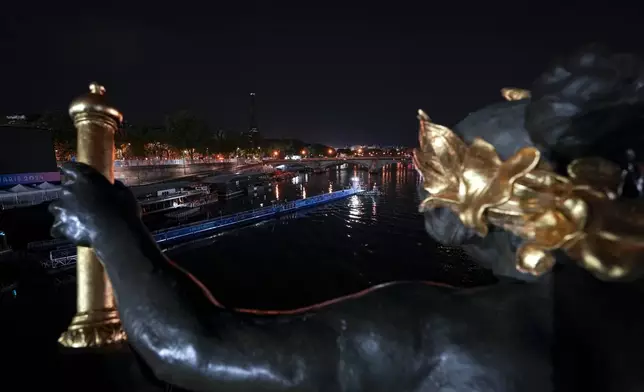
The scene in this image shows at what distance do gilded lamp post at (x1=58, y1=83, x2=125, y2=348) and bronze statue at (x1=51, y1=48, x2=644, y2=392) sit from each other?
2.80 feet

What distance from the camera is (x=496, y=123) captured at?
5.18 feet

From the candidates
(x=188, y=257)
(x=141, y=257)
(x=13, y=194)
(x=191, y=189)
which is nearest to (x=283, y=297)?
(x=188, y=257)

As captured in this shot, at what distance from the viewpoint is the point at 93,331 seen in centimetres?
227

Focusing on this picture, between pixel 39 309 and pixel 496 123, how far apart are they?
18.0 meters

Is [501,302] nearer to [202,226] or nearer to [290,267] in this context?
[290,267]

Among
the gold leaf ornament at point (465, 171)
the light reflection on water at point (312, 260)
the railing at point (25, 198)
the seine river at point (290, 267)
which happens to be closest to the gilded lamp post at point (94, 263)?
the gold leaf ornament at point (465, 171)

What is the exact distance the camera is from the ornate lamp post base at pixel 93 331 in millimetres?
2260

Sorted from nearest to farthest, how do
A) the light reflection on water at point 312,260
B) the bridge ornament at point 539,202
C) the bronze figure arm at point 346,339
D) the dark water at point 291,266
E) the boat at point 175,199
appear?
the bridge ornament at point 539,202, the bronze figure arm at point 346,339, the dark water at point 291,266, the light reflection on water at point 312,260, the boat at point 175,199

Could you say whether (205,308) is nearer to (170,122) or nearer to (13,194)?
(13,194)

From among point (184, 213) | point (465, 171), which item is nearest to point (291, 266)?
point (184, 213)

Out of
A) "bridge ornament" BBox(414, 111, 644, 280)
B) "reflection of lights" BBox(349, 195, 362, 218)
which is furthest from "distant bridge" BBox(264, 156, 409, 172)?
"bridge ornament" BBox(414, 111, 644, 280)

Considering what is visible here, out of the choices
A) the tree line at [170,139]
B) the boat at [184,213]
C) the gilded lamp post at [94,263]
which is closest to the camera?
the gilded lamp post at [94,263]

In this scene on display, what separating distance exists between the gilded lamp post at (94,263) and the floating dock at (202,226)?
41.5ft

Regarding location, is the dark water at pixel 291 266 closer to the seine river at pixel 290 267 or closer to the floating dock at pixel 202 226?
the seine river at pixel 290 267
